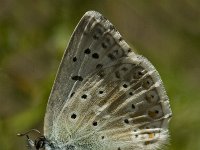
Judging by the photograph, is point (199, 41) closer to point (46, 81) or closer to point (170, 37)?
point (170, 37)

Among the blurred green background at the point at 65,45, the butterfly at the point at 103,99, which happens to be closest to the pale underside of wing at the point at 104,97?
the butterfly at the point at 103,99

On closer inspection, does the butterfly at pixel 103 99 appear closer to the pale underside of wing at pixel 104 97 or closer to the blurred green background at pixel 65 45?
the pale underside of wing at pixel 104 97

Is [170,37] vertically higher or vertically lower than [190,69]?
higher

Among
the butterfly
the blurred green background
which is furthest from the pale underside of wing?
the blurred green background

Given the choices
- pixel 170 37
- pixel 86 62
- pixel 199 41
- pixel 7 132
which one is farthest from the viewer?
pixel 170 37

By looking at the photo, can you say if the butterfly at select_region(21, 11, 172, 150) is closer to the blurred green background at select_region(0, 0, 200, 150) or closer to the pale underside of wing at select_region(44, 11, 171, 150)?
the pale underside of wing at select_region(44, 11, 171, 150)

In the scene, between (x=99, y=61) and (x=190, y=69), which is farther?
(x=190, y=69)

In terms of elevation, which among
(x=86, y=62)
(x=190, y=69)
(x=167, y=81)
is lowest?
(x=86, y=62)

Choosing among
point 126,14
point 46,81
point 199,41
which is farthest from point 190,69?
point 46,81
